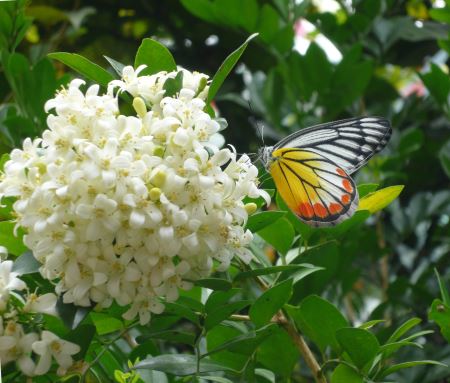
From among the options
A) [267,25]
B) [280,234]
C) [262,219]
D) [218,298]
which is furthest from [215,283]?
[267,25]

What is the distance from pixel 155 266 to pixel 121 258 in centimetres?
5

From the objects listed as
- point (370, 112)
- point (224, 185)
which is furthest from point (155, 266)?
point (370, 112)

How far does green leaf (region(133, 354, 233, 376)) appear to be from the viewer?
4.04 ft

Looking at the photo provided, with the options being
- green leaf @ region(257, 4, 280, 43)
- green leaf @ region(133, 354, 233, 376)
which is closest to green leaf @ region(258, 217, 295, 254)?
green leaf @ region(133, 354, 233, 376)

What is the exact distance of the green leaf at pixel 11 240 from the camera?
1295 mm

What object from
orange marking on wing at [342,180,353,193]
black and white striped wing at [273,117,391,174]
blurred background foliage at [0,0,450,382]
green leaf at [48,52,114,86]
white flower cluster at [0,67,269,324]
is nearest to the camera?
white flower cluster at [0,67,269,324]

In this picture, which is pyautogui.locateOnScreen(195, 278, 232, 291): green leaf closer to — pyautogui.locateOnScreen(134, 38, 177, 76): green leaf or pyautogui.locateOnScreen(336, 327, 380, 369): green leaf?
pyautogui.locateOnScreen(336, 327, 380, 369): green leaf

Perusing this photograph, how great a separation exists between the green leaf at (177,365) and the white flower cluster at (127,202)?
71mm

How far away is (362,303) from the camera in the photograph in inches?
104

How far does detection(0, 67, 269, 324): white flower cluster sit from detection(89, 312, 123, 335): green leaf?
15 centimetres

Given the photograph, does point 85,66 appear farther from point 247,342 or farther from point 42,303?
point 247,342

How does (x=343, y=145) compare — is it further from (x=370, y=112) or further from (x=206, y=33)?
(x=206, y=33)

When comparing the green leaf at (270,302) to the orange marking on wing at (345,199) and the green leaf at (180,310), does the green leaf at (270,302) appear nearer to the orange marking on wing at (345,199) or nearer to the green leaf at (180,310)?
the green leaf at (180,310)

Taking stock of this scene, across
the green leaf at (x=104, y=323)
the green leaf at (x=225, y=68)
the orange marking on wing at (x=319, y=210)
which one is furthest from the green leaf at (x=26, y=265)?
the orange marking on wing at (x=319, y=210)
